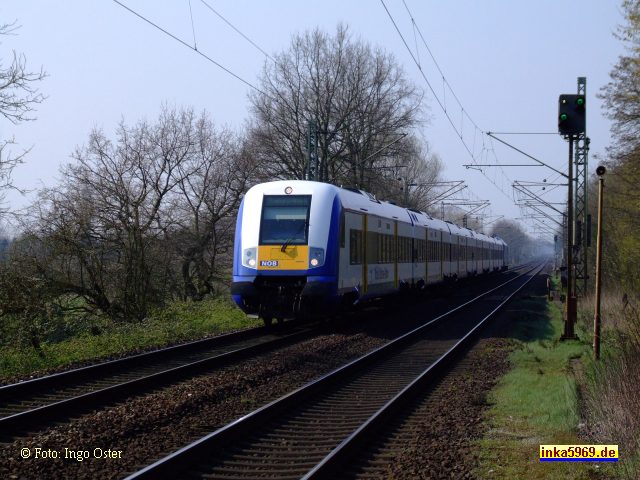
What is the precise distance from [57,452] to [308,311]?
374 inches

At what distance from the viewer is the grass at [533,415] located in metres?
6.45

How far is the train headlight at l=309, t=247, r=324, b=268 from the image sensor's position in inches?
629

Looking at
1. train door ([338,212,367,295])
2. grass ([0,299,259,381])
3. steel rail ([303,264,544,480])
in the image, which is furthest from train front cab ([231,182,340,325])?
steel rail ([303,264,544,480])

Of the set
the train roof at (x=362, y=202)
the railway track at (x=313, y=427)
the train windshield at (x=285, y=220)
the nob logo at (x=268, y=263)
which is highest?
the train roof at (x=362, y=202)

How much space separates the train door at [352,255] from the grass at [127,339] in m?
3.00

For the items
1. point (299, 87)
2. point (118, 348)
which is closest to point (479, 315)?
point (118, 348)

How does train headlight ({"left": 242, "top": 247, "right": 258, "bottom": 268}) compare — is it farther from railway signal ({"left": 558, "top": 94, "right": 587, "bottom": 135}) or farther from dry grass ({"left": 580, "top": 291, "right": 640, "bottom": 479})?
dry grass ({"left": 580, "top": 291, "right": 640, "bottom": 479})

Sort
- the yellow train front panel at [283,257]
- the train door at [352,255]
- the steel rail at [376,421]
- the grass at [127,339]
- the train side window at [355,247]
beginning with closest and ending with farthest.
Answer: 1. the steel rail at [376,421]
2. the grass at [127,339]
3. the yellow train front panel at [283,257]
4. the train door at [352,255]
5. the train side window at [355,247]

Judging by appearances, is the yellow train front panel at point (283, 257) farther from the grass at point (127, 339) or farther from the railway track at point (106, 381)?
the grass at point (127, 339)

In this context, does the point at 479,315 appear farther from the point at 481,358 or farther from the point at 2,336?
the point at 2,336

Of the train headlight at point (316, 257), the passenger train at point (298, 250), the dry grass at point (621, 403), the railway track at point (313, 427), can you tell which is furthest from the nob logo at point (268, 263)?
the dry grass at point (621, 403)

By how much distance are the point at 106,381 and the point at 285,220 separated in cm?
679

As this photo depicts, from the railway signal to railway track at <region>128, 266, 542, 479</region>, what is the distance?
529 cm

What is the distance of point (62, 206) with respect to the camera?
71.3 feet
